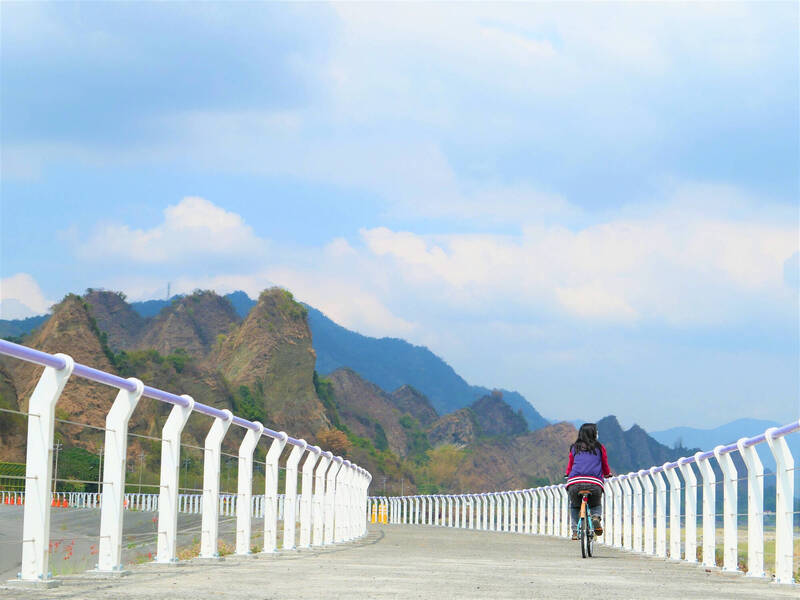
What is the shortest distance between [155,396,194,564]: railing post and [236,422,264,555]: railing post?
158 cm

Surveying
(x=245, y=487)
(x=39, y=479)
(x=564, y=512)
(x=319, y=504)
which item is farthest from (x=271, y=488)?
(x=564, y=512)

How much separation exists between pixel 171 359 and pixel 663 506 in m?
141

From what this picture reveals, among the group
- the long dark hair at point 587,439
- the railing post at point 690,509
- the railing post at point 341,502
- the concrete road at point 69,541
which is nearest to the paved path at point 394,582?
the concrete road at point 69,541

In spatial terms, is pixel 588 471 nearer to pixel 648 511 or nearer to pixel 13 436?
pixel 648 511

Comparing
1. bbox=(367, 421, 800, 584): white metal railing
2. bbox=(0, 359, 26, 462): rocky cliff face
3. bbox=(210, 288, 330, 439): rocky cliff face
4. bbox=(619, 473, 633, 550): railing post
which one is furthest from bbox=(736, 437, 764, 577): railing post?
bbox=(210, 288, 330, 439): rocky cliff face

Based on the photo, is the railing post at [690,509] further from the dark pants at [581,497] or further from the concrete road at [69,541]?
the concrete road at [69,541]

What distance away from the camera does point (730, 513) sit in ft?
36.1

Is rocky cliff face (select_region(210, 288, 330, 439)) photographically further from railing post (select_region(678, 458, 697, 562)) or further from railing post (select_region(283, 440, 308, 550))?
railing post (select_region(678, 458, 697, 562))

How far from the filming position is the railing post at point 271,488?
11766mm

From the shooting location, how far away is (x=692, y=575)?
10914mm

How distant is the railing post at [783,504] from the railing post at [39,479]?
5.26 metres

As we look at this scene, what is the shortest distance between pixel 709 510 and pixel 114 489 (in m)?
6.77

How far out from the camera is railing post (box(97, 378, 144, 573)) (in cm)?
755

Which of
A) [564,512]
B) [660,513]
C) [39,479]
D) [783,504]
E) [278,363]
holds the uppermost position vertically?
[278,363]
